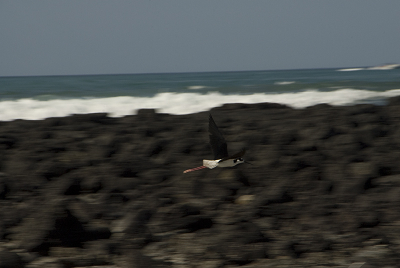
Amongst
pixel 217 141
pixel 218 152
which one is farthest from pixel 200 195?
pixel 217 141

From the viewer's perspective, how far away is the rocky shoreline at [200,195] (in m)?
4.28

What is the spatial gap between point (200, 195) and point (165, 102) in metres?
8.55

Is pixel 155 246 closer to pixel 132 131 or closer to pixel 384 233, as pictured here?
pixel 384 233

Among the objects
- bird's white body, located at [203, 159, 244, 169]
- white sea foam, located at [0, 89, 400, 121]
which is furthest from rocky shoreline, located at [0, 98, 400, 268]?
white sea foam, located at [0, 89, 400, 121]

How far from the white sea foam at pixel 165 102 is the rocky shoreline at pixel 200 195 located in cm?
440

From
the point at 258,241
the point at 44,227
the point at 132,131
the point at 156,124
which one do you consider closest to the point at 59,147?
the point at 132,131

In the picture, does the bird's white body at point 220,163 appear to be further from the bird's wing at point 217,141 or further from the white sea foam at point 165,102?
the white sea foam at point 165,102

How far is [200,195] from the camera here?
17.1ft

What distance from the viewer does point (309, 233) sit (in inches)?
177

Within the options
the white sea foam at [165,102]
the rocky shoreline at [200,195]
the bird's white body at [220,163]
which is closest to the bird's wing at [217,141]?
the bird's white body at [220,163]

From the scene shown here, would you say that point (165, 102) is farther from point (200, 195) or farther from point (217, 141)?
point (200, 195)

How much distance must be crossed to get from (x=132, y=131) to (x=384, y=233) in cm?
418

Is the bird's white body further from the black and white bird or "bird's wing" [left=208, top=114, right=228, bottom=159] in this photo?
"bird's wing" [left=208, top=114, right=228, bottom=159]

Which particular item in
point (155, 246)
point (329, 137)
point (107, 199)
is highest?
point (329, 137)
